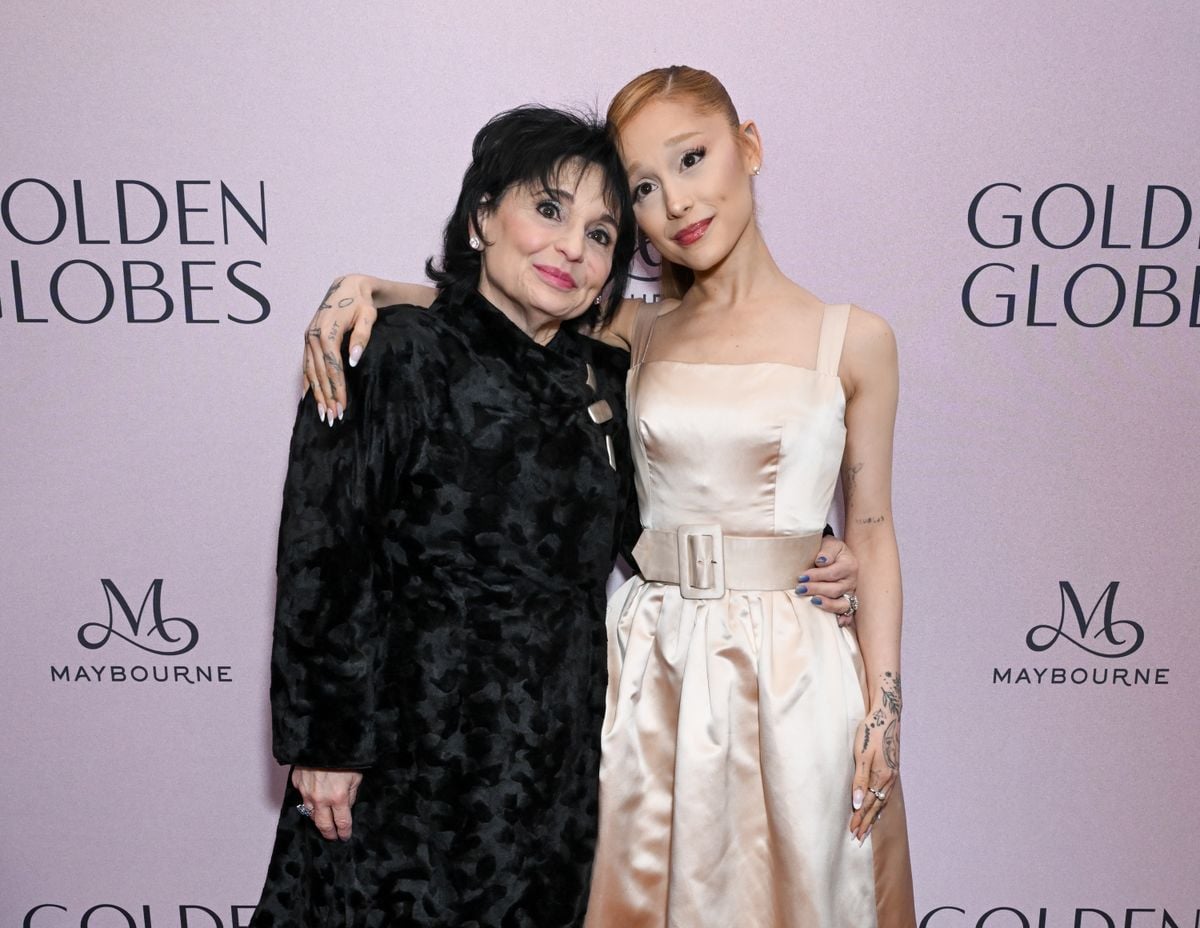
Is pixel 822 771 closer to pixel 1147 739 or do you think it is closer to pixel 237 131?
pixel 1147 739

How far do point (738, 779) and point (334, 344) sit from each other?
832 millimetres

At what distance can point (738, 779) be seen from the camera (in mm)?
1325

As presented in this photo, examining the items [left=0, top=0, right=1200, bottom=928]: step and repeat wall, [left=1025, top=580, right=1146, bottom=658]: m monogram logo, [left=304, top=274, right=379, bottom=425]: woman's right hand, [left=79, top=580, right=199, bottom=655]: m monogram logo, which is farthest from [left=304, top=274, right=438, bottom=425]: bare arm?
[left=1025, top=580, right=1146, bottom=658]: m monogram logo

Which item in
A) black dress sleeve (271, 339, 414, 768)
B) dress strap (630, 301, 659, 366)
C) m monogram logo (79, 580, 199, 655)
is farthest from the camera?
m monogram logo (79, 580, 199, 655)

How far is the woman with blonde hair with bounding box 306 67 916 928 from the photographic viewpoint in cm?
131

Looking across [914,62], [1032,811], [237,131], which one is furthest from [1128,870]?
[237,131]

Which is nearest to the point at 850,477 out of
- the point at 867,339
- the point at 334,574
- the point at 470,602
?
the point at 867,339

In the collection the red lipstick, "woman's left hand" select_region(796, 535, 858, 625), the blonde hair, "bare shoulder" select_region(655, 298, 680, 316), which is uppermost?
the blonde hair

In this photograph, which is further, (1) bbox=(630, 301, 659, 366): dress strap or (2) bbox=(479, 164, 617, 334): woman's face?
(1) bbox=(630, 301, 659, 366): dress strap

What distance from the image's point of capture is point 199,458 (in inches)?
69.1

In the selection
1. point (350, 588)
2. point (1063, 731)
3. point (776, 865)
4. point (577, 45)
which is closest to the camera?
point (350, 588)

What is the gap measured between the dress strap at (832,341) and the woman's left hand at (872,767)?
51 centimetres

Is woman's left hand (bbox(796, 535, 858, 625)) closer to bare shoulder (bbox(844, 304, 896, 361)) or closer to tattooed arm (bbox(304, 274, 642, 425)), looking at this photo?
bare shoulder (bbox(844, 304, 896, 361))

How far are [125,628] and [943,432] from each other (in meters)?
1.65
